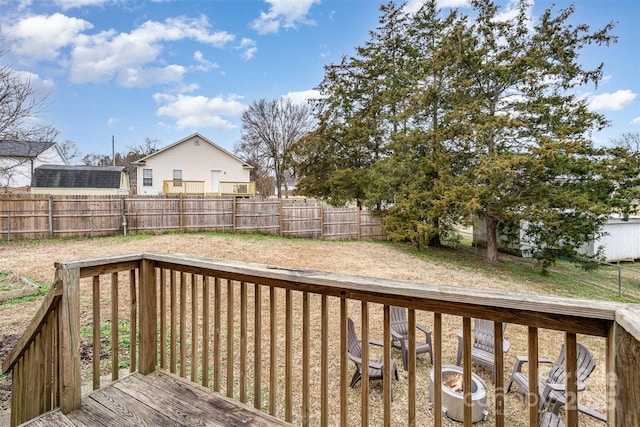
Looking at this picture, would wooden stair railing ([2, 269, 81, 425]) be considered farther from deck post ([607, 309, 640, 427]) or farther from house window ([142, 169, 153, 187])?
house window ([142, 169, 153, 187])

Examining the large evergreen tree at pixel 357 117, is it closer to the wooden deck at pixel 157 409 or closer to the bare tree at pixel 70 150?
the wooden deck at pixel 157 409

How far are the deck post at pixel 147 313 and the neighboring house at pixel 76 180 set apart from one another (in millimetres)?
21077

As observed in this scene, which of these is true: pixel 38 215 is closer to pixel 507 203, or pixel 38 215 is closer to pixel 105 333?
pixel 105 333

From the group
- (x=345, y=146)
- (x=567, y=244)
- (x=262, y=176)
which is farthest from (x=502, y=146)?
(x=262, y=176)

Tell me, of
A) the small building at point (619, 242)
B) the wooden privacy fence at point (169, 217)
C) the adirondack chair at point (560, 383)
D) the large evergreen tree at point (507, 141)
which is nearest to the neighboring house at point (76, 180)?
the wooden privacy fence at point (169, 217)

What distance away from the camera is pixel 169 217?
1223 centimetres

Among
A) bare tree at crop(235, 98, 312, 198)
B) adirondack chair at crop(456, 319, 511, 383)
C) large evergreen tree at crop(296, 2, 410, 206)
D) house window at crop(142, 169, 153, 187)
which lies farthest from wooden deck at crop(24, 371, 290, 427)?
bare tree at crop(235, 98, 312, 198)

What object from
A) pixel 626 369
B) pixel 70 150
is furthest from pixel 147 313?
pixel 70 150

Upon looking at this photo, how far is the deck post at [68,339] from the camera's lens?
1.83 meters

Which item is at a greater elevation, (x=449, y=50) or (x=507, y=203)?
(x=449, y=50)

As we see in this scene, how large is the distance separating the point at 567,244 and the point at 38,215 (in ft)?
54.3

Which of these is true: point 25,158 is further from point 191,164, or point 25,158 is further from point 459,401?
point 459,401

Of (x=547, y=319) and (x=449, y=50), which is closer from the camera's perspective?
(x=547, y=319)

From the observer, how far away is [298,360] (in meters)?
3.93
